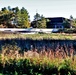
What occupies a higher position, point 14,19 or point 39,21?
point 14,19

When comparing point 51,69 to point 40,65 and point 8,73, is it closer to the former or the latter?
point 40,65

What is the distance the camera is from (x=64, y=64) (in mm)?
7734

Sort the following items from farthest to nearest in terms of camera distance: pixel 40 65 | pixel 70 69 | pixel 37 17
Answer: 1. pixel 37 17
2. pixel 40 65
3. pixel 70 69

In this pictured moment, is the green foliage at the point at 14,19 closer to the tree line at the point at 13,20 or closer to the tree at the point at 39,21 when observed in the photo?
the tree line at the point at 13,20

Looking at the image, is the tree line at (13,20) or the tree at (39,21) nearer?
the tree line at (13,20)

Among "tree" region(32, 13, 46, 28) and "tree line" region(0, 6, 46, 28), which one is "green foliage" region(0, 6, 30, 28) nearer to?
"tree line" region(0, 6, 46, 28)

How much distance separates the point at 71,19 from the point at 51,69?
6731cm

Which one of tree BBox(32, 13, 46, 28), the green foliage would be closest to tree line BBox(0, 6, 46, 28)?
the green foliage

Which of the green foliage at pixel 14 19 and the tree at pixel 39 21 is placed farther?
the tree at pixel 39 21

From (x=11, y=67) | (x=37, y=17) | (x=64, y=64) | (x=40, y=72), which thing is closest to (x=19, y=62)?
(x=11, y=67)

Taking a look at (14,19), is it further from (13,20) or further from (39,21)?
(39,21)

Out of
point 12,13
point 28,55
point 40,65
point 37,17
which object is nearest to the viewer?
point 40,65

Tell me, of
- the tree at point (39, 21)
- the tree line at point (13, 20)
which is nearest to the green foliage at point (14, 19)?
the tree line at point (13, 20)

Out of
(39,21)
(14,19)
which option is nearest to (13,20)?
(14,19)
